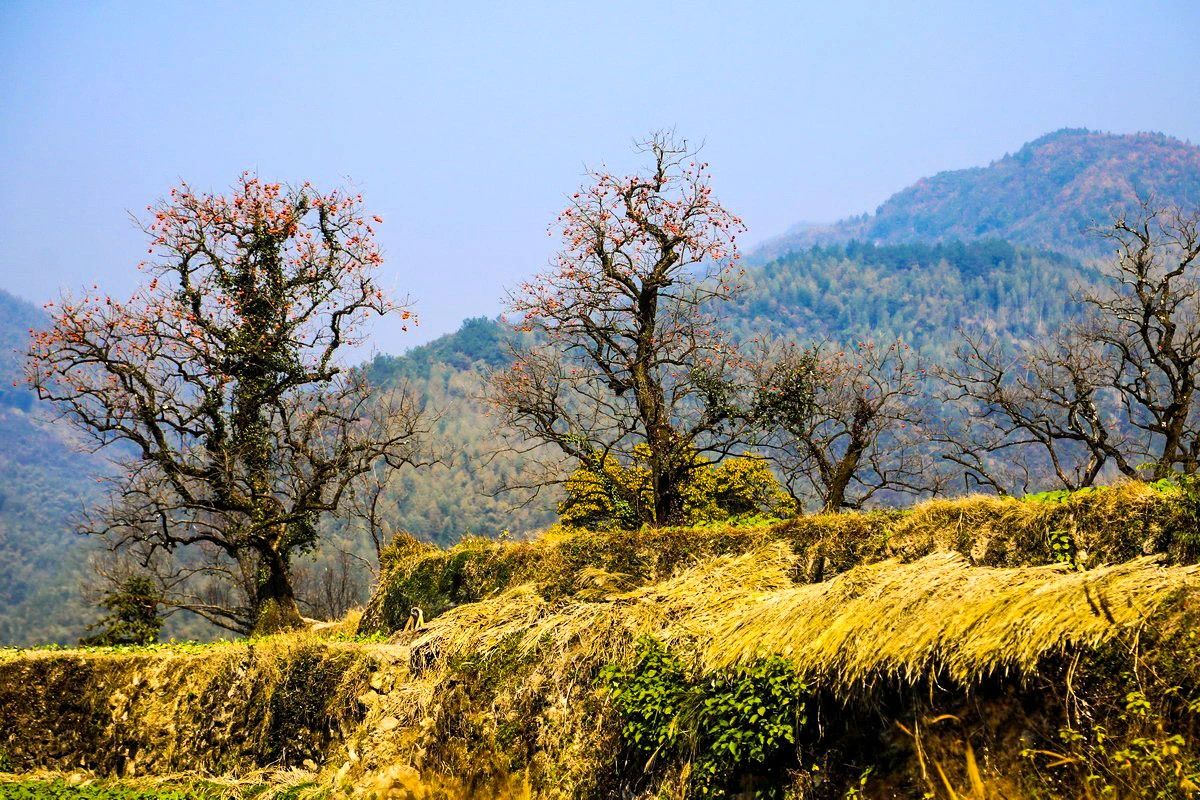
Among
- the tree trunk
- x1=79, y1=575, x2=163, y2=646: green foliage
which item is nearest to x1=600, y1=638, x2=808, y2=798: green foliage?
the tree trunk

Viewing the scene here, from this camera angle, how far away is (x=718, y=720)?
25.3 feet

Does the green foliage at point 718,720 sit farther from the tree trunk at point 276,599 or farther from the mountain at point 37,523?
the mountain at point 37,523

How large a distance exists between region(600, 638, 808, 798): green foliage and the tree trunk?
13.9 metres

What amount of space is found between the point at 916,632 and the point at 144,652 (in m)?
11.5

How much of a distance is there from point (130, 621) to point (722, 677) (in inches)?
739

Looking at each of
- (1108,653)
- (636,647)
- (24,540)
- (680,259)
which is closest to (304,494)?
(680,259)

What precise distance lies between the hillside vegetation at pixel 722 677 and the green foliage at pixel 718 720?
19mm

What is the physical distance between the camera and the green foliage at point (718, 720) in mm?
7301

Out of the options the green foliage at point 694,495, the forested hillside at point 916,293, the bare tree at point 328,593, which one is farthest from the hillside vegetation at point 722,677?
the forested hillside at point 916,293

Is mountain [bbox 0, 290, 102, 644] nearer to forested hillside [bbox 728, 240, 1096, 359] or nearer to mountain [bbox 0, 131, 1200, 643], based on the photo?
mountain [bbox 0, 131, 1200, 643]

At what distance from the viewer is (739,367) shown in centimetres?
2147

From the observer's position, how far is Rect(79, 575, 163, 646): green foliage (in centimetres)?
2147

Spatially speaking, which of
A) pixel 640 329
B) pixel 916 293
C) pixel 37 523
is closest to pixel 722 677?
pixel 640 329

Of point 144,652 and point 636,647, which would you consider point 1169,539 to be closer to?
point 636,647
